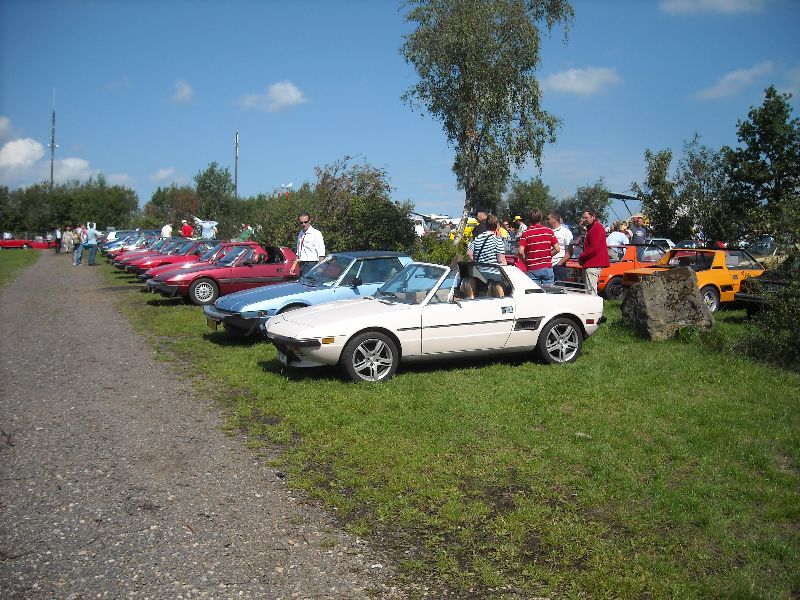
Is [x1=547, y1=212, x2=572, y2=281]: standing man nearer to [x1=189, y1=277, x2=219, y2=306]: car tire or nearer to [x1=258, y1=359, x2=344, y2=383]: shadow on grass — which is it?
[x1=258, y1=359, x2=344, y2=383]: shadow on grass

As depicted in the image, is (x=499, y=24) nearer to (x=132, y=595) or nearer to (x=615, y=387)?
(x=615, y=387)

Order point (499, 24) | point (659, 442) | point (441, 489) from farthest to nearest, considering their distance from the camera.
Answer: point (499, 24) < point (659, 442) < point (441, 489)

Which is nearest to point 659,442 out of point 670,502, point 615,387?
point 670,502

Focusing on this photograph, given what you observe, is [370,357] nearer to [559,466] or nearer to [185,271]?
[559,466]

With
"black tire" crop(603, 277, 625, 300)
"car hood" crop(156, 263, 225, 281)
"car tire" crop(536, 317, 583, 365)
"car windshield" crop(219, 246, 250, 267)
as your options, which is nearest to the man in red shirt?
"car tire" crop(536, 317, 583, 365)

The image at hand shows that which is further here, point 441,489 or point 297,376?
point 297,376

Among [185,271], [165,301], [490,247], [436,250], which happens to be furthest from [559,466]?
[165,301]

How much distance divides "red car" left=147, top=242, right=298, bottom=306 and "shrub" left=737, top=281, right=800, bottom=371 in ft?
30.9

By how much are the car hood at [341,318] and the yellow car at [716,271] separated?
678 centimetres

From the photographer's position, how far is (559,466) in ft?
18.3

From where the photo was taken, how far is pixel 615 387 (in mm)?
7855

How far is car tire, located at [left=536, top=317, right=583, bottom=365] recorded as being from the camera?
9.14 metres

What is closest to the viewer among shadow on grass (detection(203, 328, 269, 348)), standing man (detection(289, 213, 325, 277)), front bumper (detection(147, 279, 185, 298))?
shadow on grass (detection(203, 328, 269, 348))

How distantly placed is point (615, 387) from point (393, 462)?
3.28 meters
